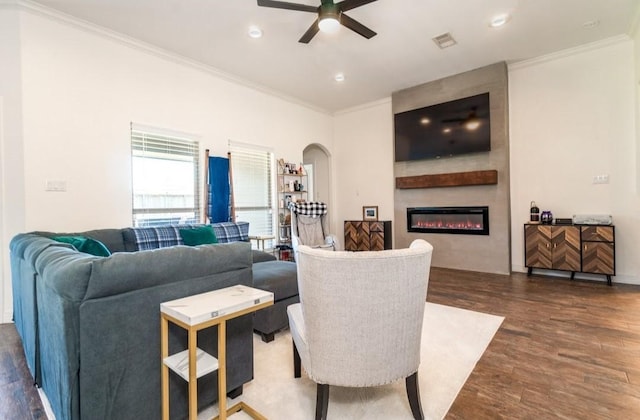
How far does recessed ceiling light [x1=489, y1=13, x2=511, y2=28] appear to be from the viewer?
341cm

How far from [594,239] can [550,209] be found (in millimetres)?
697

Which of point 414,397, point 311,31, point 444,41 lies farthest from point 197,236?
point 444,41

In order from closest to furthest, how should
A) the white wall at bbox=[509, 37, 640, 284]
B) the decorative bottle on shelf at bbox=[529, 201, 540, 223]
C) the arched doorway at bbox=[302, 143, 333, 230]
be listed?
the white wall at bbox=[509, 37, 640, 284]
the decorative bottle on shelf at bbox=[529, 201, 540, 223]
the arched doorway at bbox=[302, 143, 333, 230]

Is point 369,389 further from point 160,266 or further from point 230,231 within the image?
point 230,231

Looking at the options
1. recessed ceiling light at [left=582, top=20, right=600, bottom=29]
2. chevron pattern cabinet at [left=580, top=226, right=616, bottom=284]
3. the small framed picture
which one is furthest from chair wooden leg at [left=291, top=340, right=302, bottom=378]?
recessed ceiling light at [left=582, top=20, right=600, bottom=29]

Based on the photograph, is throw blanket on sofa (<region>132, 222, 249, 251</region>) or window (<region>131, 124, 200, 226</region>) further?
window (<region>131, 124, 200, 226</region>)

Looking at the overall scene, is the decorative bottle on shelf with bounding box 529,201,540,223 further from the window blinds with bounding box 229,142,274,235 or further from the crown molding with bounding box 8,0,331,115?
the crown molding with bounding box 8,0,331,115

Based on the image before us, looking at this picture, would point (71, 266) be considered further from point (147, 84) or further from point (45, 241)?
point (147, 84)

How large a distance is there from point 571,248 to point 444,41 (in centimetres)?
318

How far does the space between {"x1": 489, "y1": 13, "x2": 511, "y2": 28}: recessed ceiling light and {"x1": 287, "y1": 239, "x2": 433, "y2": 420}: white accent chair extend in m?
3.35

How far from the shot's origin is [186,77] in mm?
4246

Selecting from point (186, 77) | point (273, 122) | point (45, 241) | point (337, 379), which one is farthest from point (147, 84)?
point (337, 379)

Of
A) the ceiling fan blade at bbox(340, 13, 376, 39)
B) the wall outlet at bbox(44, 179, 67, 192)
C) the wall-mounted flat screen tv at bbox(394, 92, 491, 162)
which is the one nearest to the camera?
the ceiling fan blade at bbox(340, 13, 376, 39)

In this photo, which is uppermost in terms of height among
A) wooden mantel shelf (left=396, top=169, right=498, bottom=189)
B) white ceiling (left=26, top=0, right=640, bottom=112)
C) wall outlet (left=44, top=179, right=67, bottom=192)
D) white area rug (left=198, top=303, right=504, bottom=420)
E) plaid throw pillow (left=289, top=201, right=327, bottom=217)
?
white ceiling (left=26, top=0, right=640, bottom=112)
